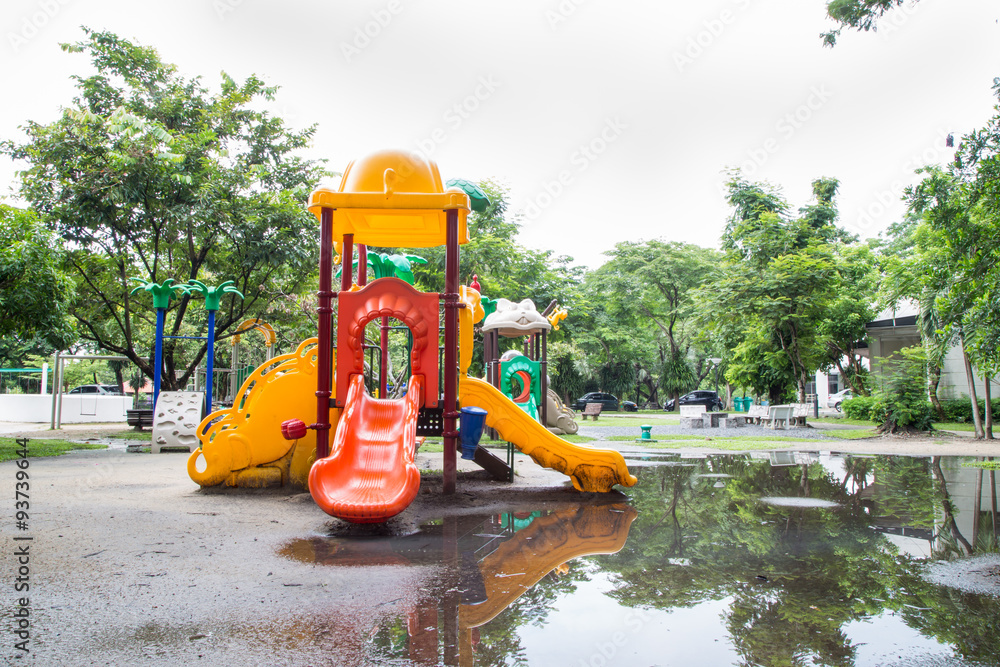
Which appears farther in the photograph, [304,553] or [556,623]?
[304,553]

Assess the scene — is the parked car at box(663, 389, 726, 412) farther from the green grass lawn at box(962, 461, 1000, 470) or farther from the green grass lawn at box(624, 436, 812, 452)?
the green grass lawn at box(962, 461, 1000, 470)

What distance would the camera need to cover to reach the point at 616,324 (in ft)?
120

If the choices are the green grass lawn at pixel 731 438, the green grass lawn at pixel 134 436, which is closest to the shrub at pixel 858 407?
the green grass lawn at pixel 731 438

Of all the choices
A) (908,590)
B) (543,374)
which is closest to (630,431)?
(543,374)

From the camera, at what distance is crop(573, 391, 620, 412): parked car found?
38.5 meters

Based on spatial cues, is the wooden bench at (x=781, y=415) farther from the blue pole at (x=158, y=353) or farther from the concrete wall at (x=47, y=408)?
the concrete wall at (x=47, y=408)

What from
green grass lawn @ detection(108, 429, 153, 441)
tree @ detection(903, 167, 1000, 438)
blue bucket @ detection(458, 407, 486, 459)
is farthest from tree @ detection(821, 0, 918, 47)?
green grass lawn @ detection(108, 429, 153, 441)

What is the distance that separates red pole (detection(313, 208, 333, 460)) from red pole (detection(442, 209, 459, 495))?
4.18 feet

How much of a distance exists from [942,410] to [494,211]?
18.0 metres

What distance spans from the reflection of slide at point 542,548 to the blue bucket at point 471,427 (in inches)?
50.7

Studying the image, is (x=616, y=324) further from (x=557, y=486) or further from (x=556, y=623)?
(x=556, y=623)

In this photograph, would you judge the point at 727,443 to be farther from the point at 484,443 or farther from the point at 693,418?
the point at 693,418

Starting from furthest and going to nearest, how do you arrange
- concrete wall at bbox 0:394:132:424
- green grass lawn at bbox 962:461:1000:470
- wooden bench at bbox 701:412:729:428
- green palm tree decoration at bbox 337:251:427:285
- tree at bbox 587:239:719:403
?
tree at bbox 587:239:719:403 → concrete wall at bbox 0:394:132:424 → wooden bench at bbox 701:412:729:428 → green grass lawn at bbox 962:461:1000:470 → green palm tree decoration at bbox 337:251:427:285

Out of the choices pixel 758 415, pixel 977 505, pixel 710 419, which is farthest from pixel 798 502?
pixel 758 415
